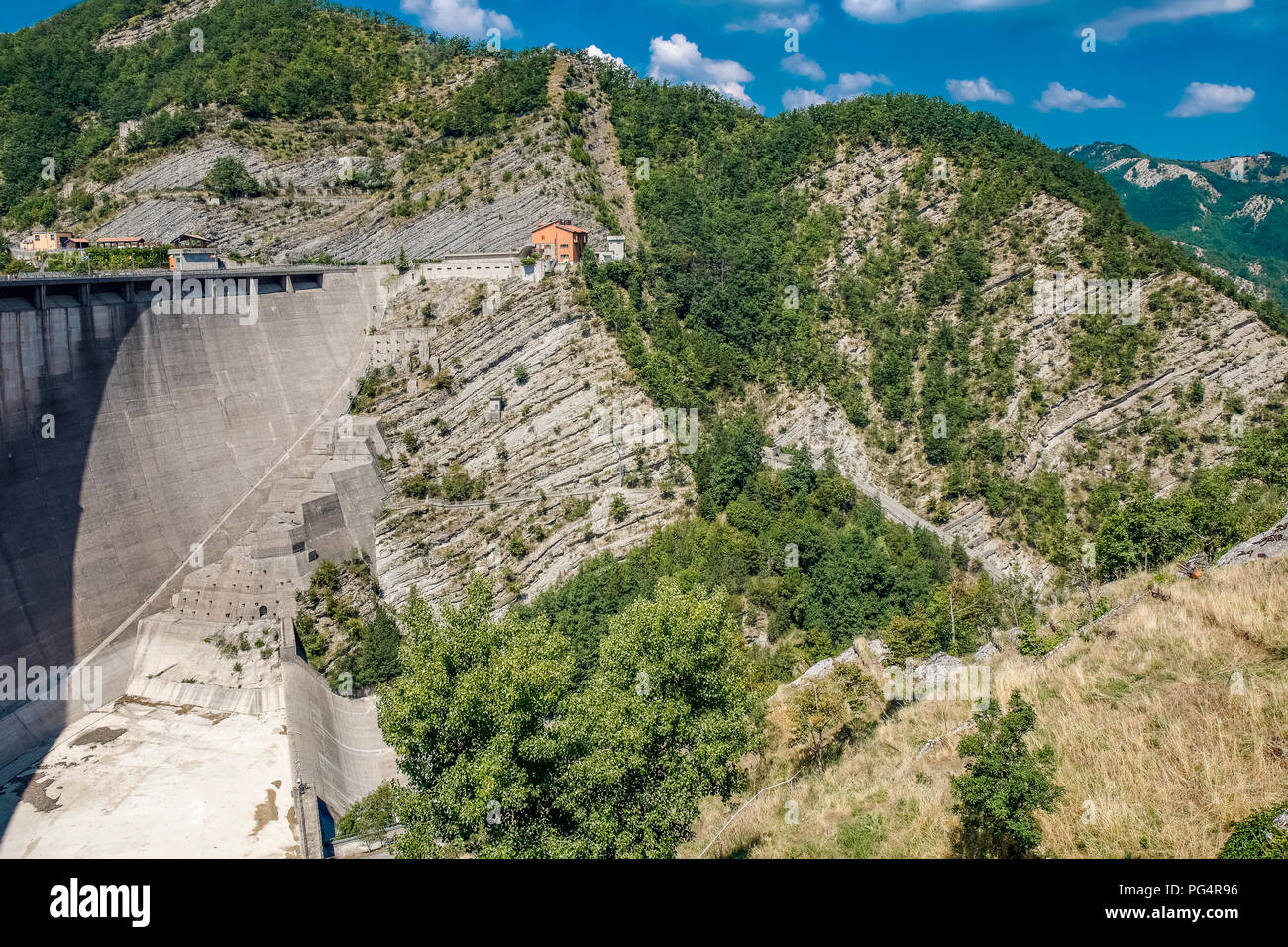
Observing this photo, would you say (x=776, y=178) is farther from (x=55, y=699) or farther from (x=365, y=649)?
(x=55, y=699)

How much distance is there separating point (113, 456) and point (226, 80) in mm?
45573

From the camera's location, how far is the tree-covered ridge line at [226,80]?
60.2 meters

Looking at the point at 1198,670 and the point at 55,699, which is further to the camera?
the point at 55,699

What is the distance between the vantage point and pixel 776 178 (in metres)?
65.9

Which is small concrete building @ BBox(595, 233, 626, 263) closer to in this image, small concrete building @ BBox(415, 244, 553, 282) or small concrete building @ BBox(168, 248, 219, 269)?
small concrete building @ BBox(415, 244, 553, 282)

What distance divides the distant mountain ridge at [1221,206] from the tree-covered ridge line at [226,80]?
109024 mm

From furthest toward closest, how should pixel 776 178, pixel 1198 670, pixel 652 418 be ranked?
pixel 776 178
pixel 652 418
pixel 1198 670

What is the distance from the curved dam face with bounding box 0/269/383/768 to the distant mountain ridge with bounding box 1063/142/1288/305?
129034 millimetres

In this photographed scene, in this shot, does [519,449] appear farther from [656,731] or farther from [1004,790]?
[1004,790]

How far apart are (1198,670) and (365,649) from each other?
3244 cm

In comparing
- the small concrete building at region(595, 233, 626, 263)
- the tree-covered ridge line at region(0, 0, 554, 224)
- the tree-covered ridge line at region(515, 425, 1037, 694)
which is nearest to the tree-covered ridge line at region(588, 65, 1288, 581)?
the small concrete building at region(595, 233, 626, 263)

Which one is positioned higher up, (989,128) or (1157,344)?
(989,128)
